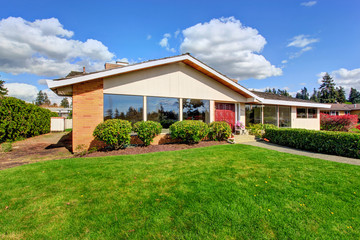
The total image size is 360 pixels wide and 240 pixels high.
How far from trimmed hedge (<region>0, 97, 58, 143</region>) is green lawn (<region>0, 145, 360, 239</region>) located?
8165 millimetres

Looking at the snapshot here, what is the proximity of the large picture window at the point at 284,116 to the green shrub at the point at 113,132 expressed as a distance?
15.2 meters

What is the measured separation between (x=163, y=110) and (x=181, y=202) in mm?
7209

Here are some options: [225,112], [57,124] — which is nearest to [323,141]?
[225,112]

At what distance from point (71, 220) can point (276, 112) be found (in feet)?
58.1

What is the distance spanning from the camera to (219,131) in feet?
34.0

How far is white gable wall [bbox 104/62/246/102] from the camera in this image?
8.94 meters

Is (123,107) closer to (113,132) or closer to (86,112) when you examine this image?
(86,112)

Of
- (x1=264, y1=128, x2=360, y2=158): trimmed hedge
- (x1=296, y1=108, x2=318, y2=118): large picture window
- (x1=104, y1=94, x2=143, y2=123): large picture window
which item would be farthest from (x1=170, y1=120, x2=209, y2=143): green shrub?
(x1=296, y1=108, x2=318, y2=118): large picture window

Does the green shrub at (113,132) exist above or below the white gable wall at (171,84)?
below

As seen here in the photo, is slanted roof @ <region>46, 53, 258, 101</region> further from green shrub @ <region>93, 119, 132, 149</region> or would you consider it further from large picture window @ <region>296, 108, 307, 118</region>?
large picture window @ <region>296, 108, 307, 118</region>

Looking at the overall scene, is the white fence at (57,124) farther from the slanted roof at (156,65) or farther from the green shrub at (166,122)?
the green shrub at (166,122)

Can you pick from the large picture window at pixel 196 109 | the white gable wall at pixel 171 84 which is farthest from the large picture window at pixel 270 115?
the large picture window at pixel 196 109

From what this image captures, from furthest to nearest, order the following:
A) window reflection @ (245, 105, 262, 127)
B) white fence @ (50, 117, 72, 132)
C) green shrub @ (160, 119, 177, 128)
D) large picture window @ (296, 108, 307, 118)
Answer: white fence @ (50, 117, 72, 132) < large picture window @ (296, 108, 307, 118) < window reflection @ (245, 105, 262, 127) < green shrub @ (160, 119, 177, 128)

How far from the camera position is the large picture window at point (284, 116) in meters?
16.2
